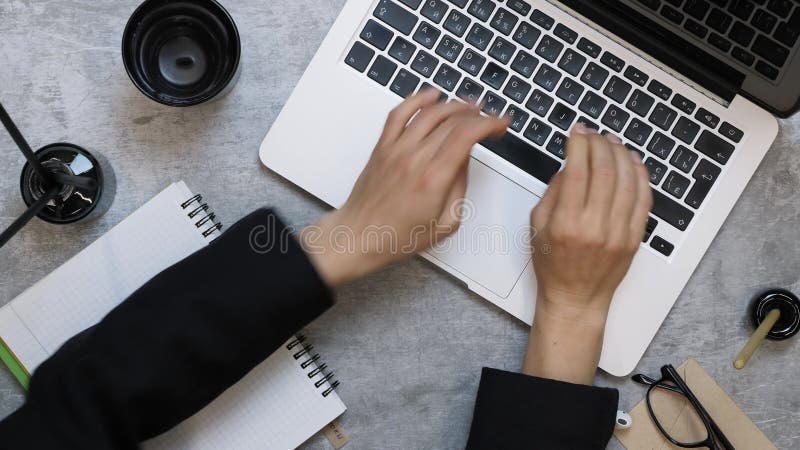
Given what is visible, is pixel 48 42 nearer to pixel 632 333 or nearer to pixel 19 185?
pixel 19 185

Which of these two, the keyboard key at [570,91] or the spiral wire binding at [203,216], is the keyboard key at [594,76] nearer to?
the keyboard key at [570,91]

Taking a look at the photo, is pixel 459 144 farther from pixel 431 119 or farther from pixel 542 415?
pixel 542 415

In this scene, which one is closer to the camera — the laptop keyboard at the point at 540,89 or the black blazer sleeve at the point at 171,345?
the black blazer sleeve at the point at 171,345

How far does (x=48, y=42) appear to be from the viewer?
0.80 m

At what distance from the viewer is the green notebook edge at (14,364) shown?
750 millimetres

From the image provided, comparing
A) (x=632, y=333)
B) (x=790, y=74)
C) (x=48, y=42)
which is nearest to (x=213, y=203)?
(x=48, y=42)

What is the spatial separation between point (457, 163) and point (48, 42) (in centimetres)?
50

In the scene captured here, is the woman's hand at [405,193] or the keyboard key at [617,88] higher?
the keyboard key at [617,88]

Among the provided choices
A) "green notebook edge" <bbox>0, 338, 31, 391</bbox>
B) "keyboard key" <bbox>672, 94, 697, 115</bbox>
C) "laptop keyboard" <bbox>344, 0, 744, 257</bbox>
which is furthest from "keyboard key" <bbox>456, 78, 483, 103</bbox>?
"green notebook edge" <bbox>0, 338, 31, 391</bbox>

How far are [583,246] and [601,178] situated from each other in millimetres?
72

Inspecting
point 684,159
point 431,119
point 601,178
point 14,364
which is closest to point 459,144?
point 431,119

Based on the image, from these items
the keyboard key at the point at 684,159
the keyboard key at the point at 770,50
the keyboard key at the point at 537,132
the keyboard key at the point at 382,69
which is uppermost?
the keyboard key at the point at 770,50

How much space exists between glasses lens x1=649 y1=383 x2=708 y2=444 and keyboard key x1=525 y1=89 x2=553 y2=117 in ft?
1.11

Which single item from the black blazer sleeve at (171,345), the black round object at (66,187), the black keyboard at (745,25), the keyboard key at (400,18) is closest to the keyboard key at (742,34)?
the black keyboard at (745,25)
